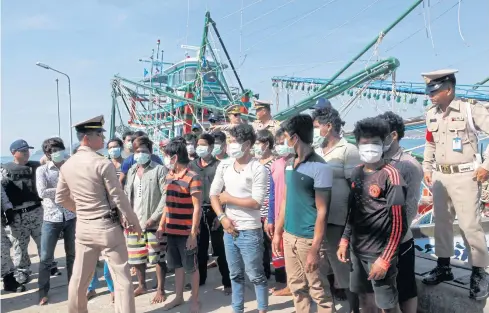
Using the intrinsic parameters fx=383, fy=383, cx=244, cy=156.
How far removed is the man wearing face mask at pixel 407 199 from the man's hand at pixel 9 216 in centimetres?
451

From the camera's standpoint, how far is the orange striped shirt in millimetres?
3869

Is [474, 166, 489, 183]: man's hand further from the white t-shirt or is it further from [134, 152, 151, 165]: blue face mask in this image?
[134, 152, 151, 165]: blue face mask

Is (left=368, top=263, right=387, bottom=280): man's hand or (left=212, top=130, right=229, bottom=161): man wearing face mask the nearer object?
(left=368, top=263, right=387, bottom=280): man's hand

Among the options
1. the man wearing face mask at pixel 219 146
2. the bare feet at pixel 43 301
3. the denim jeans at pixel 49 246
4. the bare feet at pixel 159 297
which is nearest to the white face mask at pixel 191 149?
the man wearing face mask at pixel 219 146

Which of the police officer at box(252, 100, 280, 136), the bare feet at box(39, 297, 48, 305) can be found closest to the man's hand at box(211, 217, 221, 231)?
the police officer at box(252, 100, 280, 136)

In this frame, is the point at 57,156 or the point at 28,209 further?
the point at 28,209

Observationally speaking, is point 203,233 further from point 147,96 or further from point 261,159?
point 147,96

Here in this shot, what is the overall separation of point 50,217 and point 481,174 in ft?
14.6

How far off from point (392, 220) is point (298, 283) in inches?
35.5

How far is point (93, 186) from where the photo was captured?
10.6 feet

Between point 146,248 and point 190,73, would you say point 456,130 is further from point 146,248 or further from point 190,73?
point 190,73

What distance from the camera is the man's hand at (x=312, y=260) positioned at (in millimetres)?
2682

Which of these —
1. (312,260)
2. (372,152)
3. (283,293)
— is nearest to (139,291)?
(283,293)

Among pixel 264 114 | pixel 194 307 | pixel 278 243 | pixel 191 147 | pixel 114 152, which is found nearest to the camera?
pixel 278 243
